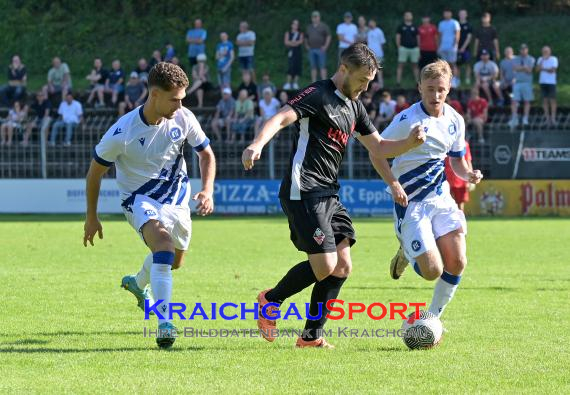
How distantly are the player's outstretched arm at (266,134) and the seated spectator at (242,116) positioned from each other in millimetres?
19056

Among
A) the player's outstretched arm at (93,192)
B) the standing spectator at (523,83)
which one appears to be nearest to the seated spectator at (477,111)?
the standing spectator at (523,83)

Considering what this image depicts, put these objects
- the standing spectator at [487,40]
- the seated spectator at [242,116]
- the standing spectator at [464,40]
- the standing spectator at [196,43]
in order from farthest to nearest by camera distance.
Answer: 1. the standing spectator at [196,43]
2. the standing spectator at [464,40]
3. the standing spectator at [487,40]
4. the seated spectator at [242,116]

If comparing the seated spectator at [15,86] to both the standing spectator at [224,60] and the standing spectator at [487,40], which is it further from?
the standing spectator at [487,40]

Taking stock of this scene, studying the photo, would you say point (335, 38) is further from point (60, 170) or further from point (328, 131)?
point (328, 131)

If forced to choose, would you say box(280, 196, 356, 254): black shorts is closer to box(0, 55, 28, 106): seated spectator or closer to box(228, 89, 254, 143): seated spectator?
box(228, 89, 254, 143): seated spectator

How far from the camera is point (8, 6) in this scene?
4181 cm

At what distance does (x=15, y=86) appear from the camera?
103 ft

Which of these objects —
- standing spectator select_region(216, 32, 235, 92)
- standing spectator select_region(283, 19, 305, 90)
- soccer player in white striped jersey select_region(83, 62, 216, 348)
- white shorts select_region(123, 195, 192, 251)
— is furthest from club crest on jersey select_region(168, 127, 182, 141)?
standing spectator select_region(216, 32, 235, 92)

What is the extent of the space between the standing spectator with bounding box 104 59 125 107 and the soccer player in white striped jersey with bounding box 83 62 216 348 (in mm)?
22422

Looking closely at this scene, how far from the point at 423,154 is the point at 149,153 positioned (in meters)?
2.16

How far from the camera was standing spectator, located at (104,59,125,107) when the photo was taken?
30.6m

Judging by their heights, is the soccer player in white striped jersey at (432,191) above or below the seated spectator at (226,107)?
above

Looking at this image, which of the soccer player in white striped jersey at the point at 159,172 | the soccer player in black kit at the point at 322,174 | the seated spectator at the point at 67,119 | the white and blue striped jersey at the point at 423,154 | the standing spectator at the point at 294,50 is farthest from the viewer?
the standing spectator at the point at 294,50

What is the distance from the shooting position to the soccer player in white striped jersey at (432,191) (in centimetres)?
857
